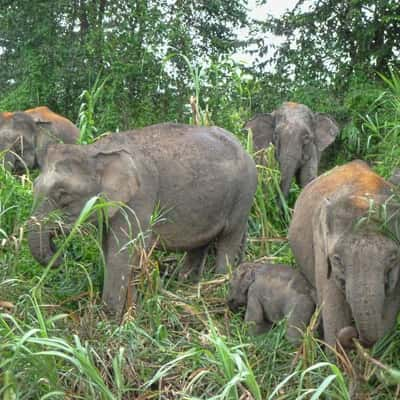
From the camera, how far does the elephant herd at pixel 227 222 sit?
14.6ft

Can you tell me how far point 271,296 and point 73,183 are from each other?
1.31m

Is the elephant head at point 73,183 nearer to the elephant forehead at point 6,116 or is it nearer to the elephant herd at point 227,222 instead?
the elephant herd at point 227,222

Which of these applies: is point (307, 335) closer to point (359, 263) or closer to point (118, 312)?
point (359, 263)

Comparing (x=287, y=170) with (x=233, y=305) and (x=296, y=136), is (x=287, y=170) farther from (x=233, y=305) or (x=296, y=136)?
(x=233, y=305)

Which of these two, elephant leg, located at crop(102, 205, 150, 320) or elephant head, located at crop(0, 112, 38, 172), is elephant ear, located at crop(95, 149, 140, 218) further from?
elephant head, located at crop(0, 112, 38, 172)

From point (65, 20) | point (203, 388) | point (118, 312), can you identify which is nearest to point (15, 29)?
point (65, 20)

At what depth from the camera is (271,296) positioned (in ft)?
18.4

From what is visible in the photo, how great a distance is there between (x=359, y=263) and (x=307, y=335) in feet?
1.53

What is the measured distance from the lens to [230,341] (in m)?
5.24

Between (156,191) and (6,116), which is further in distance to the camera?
(6,116)

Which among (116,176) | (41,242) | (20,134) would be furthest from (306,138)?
(41,242)

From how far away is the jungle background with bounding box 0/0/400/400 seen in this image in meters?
4.49

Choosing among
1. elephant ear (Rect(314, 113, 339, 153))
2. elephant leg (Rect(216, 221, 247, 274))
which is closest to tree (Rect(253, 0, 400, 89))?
elephant ear (Rect(314, 113, 339, 153))

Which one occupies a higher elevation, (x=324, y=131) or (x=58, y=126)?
(x=324, y=131)
